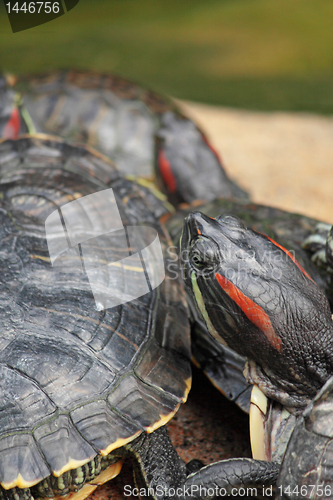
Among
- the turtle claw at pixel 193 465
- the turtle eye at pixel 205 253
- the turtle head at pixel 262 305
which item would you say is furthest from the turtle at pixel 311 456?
the turtle eye at pixel 205 253

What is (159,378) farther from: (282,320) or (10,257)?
(10,257)

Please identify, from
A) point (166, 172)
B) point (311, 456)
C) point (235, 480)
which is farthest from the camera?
point (166, 172)

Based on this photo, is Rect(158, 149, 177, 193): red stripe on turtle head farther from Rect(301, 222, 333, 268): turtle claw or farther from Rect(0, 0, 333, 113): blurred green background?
Rect(0, 0, 333, 113): blurred green background

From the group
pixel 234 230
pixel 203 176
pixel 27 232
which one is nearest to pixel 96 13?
pixel 203 176

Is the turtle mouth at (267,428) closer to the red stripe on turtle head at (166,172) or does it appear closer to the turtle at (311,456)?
the turtle at (311,456)

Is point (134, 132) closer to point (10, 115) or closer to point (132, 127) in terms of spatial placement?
A: point (132, 127)

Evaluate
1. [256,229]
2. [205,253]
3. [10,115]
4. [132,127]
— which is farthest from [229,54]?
[205,253]

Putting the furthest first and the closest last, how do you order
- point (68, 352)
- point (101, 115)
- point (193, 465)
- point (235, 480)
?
point (101, 115) → point (193, 465) → point (68, 352) → point (235, 480)

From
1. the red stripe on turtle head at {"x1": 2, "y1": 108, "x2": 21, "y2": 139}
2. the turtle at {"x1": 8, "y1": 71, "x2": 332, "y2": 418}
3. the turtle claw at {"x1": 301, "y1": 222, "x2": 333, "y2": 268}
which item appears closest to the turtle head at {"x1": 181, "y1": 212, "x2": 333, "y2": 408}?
the turtle claw at {"x1": 301, "y1": 222, "x2": 333, "y2": 268}
